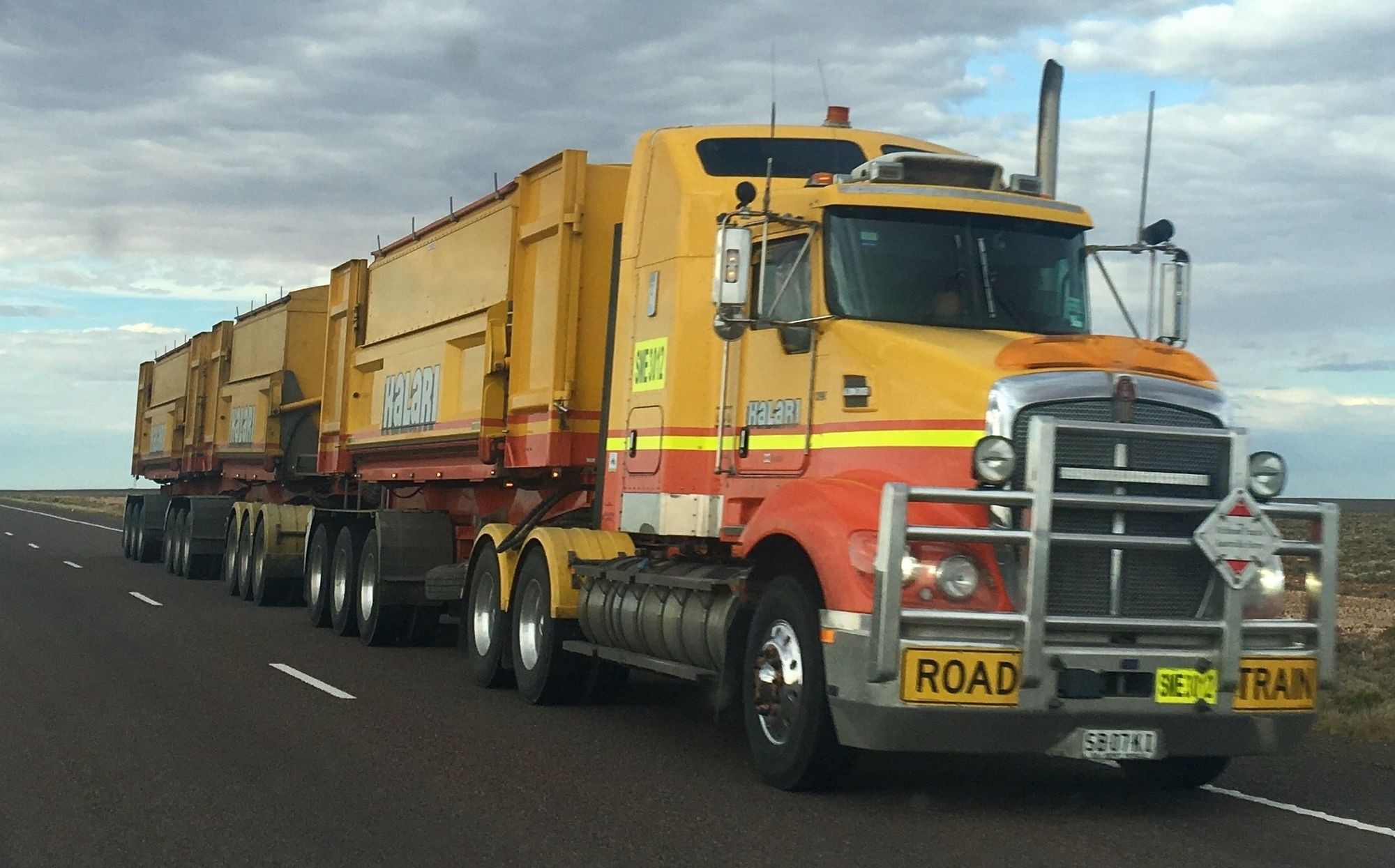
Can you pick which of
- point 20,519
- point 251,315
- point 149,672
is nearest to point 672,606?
point 149,672

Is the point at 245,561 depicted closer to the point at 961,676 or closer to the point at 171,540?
the point at 171,540

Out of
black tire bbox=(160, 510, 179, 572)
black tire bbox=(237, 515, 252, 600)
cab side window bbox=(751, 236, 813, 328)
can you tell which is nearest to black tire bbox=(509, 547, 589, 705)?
cab side window bbox=(751, 236, 813, 328)

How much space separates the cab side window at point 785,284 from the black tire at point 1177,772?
297cm

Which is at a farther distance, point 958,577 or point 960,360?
point 960,360

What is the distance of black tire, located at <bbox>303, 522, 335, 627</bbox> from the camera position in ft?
60.4

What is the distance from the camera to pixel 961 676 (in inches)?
299

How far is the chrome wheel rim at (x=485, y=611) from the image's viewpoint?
522 inches

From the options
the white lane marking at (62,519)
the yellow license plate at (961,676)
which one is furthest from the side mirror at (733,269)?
the white lane marking at (62,519)

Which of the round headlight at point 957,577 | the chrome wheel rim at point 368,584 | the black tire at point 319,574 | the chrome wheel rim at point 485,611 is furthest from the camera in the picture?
the black tire at point 319,574

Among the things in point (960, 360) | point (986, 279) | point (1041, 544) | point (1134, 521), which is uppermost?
point (986, 279)

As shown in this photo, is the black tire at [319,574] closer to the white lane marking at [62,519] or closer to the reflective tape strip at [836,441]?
the reflective tape strip at [836,441]

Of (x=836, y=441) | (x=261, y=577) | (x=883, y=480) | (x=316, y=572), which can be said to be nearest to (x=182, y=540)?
(x=261, y=577)

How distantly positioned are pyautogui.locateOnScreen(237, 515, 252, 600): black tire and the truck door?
14533 millimetres

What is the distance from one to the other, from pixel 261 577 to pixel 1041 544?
53.2 ft
